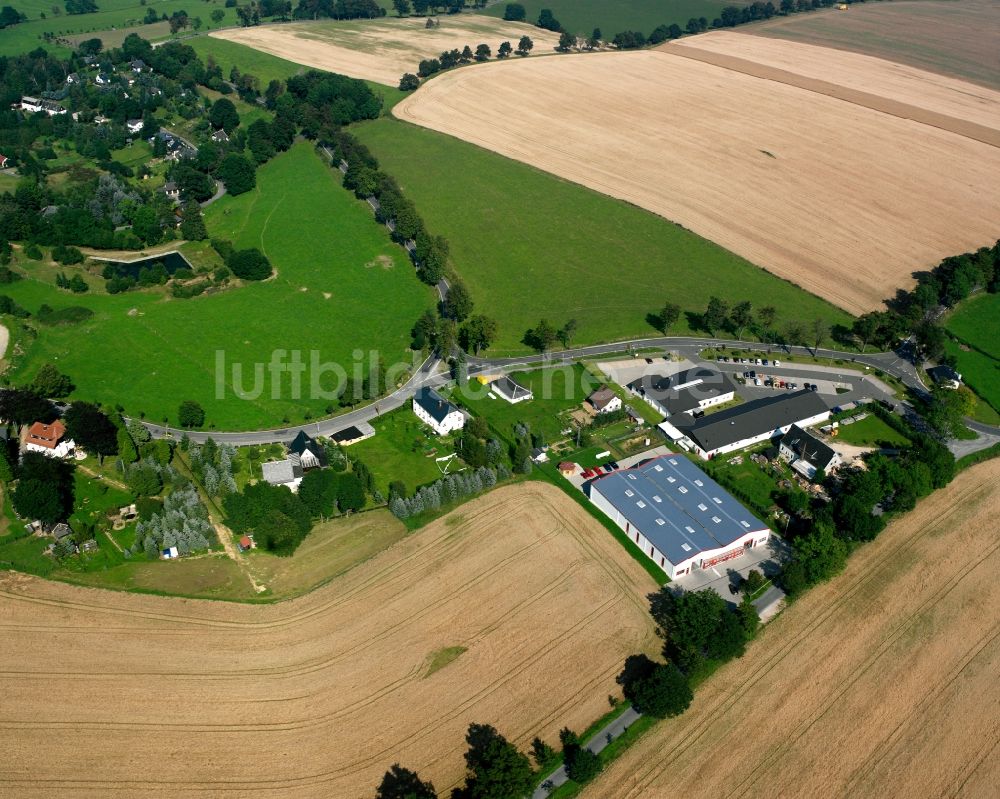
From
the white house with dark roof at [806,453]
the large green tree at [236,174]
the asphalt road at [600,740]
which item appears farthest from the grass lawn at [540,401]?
the large green tree at [236,174]

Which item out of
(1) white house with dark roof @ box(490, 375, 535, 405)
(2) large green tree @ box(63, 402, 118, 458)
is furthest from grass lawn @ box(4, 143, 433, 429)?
(1) white house with dark roof @ box(490, 375, 535, 405)

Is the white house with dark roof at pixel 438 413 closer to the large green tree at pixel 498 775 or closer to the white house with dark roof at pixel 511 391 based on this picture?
the white house with dark roof at pixel 511 391

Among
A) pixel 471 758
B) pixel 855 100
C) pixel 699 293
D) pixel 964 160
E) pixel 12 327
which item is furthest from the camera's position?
pixel 855 100

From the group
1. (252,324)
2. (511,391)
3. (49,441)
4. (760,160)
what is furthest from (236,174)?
(760,160)

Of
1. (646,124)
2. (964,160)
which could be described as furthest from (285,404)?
(964,160)

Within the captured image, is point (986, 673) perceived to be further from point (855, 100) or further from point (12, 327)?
point (855, 100)
